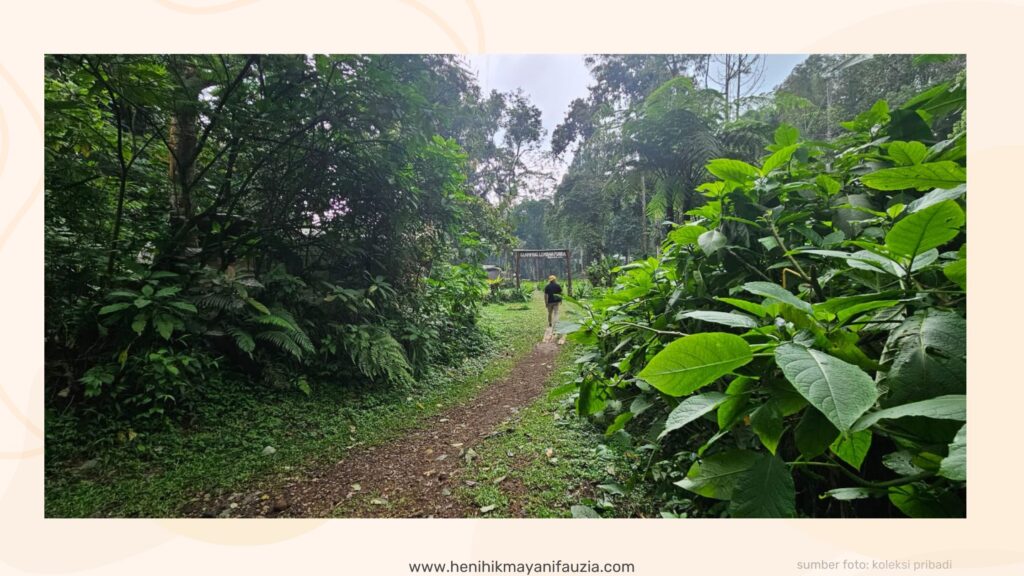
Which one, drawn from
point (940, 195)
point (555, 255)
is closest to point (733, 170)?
point (940, 195)

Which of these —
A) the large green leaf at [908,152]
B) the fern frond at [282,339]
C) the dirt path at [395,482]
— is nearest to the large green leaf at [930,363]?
the large green leaf at [908,152]

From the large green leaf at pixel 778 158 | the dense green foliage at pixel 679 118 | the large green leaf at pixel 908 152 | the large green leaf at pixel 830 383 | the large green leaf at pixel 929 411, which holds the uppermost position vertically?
the dense green foliage at pixel 679 118

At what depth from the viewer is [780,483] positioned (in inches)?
21.4

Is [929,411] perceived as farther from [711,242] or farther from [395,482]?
[395,482]

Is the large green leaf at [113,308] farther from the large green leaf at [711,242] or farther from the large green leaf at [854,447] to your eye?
the large green leaf at [854,447]

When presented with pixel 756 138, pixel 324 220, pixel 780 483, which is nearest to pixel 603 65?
pixel 756 138

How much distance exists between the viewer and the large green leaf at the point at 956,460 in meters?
0.44

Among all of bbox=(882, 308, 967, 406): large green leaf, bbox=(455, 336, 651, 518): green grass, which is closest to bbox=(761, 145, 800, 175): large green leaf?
bbox=(882, 308, 967, 406): large green leaf

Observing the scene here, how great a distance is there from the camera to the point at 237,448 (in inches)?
49.7

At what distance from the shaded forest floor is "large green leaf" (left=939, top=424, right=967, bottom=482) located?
57cm

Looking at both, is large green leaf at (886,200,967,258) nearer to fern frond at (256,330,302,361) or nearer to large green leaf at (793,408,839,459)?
large green leaf at (793,408,839,459)

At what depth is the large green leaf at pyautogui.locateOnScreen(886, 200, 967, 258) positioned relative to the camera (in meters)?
0.50

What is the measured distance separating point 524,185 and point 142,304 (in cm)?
181

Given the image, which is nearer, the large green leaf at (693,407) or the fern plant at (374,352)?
the large green leaf at (693,407)
